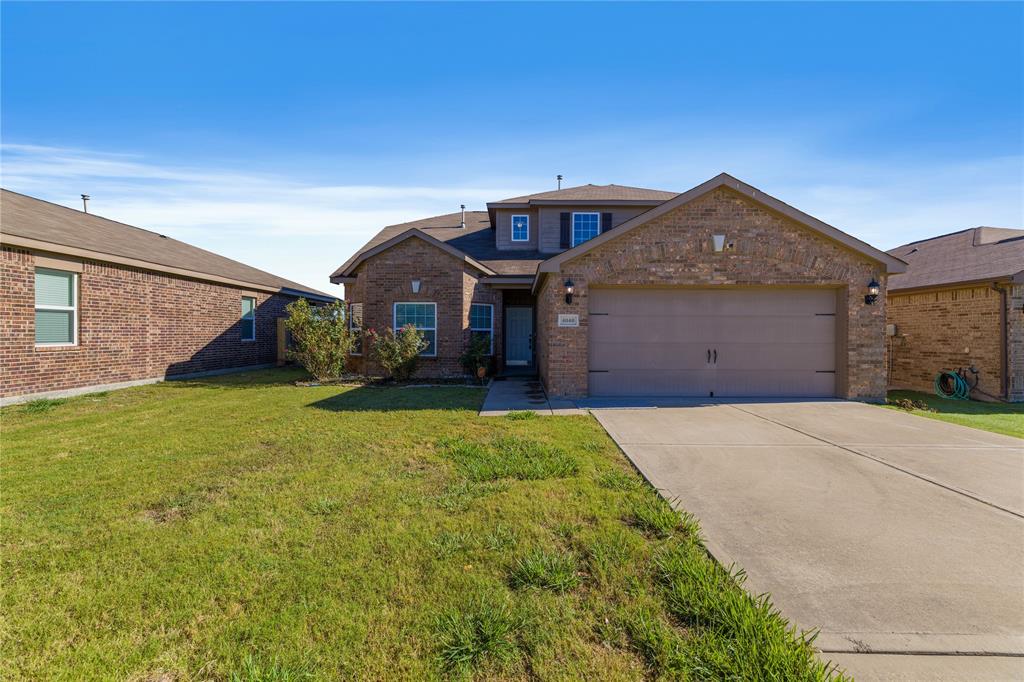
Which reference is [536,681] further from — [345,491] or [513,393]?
[513,393]

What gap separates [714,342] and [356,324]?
1034 cm

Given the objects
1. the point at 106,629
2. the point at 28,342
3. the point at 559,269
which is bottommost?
the point at 106,629

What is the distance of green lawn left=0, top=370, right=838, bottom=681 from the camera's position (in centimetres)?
224

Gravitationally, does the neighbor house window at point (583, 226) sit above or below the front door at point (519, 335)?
above

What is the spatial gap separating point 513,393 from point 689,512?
6697mm

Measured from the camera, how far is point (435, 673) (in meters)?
2.15

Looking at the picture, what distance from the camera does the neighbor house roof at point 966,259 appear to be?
416 inches

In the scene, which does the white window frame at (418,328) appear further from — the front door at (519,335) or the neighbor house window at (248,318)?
the neighbor house window at (248,318)

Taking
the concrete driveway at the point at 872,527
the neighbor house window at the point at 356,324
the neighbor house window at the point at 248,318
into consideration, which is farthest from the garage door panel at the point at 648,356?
the neighbor house window at the point at 248,318

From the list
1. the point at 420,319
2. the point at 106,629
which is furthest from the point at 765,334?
the point at 106,629

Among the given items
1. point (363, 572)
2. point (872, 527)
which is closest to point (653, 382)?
point (872, 527)

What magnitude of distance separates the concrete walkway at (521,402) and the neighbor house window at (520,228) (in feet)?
22.1

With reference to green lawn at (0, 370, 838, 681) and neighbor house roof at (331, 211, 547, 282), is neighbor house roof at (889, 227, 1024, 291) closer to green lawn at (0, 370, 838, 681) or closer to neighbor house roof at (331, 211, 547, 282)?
neighbor house roof at (331, 211, 547, 282)

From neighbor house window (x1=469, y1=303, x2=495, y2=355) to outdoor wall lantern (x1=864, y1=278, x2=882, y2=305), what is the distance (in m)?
9.24
